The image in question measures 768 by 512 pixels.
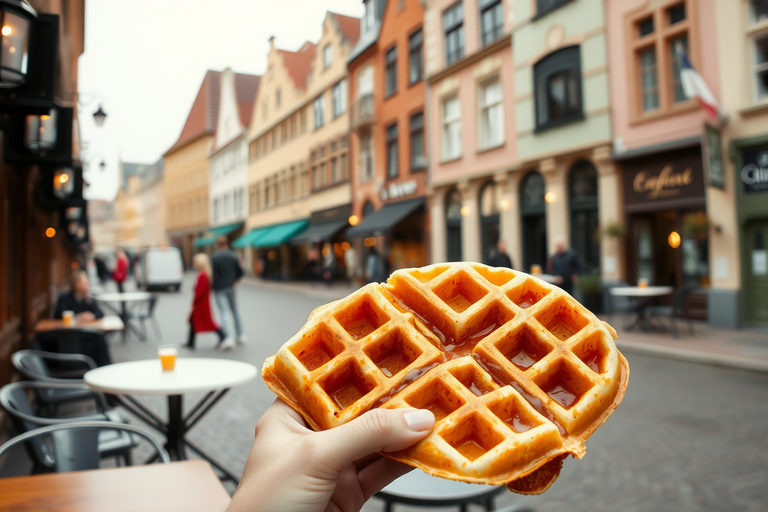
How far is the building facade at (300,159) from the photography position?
89.7 feet

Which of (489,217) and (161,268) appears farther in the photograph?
(161,268)

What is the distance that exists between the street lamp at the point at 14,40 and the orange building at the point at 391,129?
61.7 ft

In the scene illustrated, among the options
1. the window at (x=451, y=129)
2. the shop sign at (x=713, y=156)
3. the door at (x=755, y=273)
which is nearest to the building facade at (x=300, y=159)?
the window at (x=451, y=129)

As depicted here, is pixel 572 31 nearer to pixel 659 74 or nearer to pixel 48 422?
pixel 659 74

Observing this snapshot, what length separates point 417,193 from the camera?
23062mm

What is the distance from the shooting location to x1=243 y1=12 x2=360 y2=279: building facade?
27.3 metres

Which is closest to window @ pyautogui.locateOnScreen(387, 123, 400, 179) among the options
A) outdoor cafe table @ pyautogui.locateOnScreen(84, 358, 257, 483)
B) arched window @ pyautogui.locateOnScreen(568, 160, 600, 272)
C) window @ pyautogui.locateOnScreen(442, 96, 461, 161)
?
window @ pyautogui.locateOnScreen(442, 96, 461, 161)

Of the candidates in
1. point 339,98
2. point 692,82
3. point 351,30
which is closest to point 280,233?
point 339,98

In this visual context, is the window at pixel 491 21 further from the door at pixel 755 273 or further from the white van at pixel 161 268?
the white van at pixel 161 268

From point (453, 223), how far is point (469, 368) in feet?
65.5

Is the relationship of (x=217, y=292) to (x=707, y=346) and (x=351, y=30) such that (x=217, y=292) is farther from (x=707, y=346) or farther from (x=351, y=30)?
(x=351, y=30)

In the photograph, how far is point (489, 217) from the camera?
767 inches

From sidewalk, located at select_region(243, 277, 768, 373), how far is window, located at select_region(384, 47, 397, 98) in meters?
16.1

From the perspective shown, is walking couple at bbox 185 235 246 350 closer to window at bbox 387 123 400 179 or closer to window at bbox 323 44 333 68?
window at bbox 387 123 400 179
